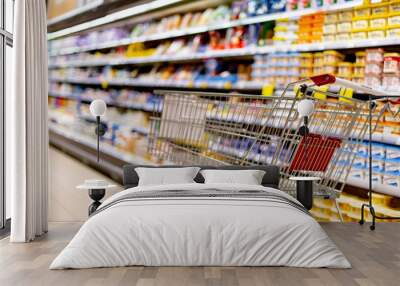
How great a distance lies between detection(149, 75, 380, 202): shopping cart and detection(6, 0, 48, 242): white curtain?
1.13m

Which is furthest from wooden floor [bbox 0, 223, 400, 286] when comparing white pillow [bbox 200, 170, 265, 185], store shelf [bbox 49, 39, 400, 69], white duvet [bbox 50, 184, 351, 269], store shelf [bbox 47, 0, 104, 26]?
store shelf [bbox 47, 0, 104, 26]

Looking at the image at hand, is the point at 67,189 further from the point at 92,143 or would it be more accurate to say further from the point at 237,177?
the point at 237,177

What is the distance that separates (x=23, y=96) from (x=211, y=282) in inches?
84.4

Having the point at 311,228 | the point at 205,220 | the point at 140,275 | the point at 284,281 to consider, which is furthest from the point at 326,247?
the point at 140,275

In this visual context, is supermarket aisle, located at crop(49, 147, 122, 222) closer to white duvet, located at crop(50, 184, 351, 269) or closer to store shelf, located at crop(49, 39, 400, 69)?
store shelf, located at crop(49, 39, 400, 69)

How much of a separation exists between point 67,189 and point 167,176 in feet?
7.18

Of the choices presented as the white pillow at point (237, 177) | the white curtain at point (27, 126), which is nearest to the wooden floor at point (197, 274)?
the white curtain at point (27, 126)

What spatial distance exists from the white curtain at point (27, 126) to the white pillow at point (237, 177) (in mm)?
1331

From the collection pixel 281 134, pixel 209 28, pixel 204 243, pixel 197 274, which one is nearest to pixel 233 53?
pixel 209 28

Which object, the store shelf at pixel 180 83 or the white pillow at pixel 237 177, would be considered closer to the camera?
the white pillow at pixel 237 177

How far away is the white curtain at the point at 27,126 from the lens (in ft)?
15.7

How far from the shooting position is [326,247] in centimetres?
383

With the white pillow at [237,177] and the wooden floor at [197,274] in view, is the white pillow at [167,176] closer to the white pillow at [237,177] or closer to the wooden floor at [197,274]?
the white pillow at [237,177]

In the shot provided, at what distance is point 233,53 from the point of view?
21.2 feet
